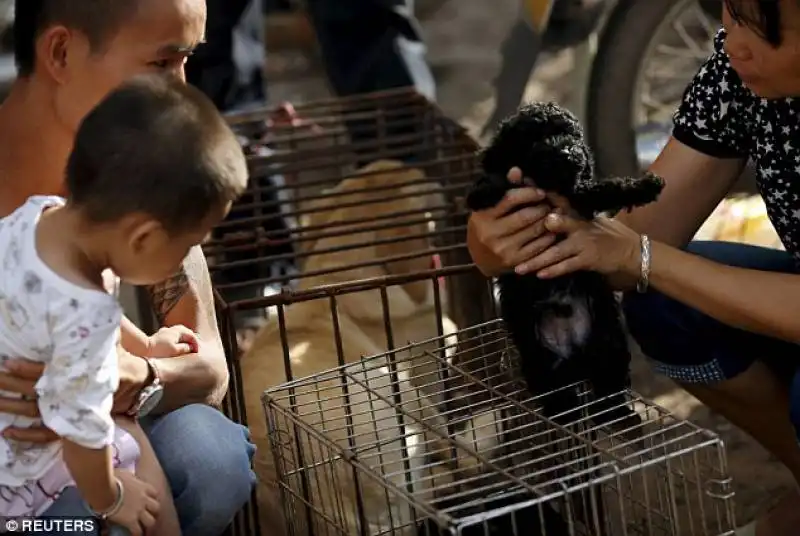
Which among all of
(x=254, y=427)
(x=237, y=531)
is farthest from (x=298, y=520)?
(x=254, y=427)

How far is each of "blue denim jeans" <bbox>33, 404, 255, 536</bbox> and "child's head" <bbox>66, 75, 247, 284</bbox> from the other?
29cm

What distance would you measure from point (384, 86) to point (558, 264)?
4.50ft

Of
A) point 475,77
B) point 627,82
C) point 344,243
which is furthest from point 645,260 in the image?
point 475,77

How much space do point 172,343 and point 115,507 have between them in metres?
0.24

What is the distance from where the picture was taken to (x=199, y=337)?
143 centimetres

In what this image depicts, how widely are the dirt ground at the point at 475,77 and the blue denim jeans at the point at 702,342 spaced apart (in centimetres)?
37

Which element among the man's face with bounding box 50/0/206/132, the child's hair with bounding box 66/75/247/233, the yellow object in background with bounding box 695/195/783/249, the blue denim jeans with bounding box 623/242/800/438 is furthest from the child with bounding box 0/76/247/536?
the yellow object in background with bounding box 695/195/783/249

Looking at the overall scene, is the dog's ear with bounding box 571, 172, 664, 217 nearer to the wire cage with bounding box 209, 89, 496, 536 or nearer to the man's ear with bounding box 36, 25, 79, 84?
the wire cage with bounding box 209, 89, 496, 536

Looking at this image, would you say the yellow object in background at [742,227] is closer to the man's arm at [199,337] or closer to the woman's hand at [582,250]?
the woman's hand at [582,250]

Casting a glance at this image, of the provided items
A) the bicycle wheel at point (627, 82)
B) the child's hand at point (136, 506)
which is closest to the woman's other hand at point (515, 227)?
the child's hand at point (136, 506)

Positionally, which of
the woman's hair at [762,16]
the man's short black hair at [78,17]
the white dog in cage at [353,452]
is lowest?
the white dog in cage at [353,452]

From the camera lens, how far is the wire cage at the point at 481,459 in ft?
4.01

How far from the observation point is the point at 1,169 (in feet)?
4.50

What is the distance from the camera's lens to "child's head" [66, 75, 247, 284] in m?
1.08
